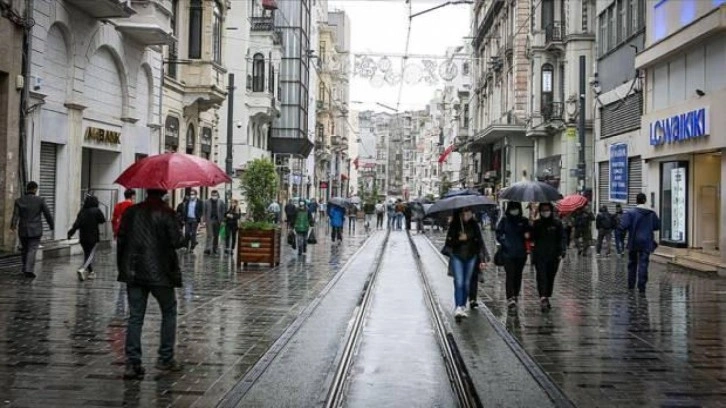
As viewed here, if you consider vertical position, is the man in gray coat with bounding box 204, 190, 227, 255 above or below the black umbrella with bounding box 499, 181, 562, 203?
below

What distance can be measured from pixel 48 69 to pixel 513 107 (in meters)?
34.2

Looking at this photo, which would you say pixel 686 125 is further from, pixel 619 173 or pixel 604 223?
pixel 619 173

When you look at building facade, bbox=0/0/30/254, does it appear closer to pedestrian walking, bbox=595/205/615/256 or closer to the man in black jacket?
the man in black jacket

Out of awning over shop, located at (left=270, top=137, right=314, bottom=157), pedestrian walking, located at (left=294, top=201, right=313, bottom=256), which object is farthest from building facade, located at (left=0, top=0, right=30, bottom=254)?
awning over shop, located at (left=270, top=137, right=314, bottom=157)

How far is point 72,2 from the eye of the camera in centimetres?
2147

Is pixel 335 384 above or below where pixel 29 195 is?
below

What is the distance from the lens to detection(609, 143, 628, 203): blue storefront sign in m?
29.2

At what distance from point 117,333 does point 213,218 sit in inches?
516

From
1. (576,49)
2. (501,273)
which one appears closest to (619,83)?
(576,49)

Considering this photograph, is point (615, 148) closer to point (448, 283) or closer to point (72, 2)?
point (448, 283)

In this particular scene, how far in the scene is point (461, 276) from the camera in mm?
11891

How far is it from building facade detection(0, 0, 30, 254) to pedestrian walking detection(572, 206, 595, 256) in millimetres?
16149

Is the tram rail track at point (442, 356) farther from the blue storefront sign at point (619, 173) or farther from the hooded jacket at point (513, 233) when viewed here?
the blue storefront sign at point (619, 173)

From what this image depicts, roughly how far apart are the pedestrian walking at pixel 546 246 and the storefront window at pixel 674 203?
450 inches
